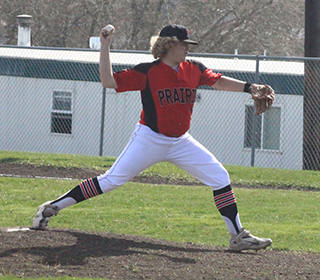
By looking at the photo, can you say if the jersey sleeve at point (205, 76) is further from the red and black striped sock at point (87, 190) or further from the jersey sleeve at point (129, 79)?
the red and black striped sock at point (87, 190)

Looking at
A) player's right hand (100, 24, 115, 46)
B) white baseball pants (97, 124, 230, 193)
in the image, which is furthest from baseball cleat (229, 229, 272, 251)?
player's right hand (100, 24, 115, 46)

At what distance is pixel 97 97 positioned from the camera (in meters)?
16.6

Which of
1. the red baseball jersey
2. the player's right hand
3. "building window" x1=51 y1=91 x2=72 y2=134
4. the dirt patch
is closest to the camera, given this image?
the dirt patch

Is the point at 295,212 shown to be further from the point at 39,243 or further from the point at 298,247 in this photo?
A: the point at 39,243

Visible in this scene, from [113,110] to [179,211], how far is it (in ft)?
29.5

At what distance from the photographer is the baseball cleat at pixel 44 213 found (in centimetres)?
575

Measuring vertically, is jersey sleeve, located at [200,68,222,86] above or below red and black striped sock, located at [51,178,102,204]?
above

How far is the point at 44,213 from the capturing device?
5789mm

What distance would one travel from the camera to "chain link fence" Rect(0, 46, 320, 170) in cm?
1524

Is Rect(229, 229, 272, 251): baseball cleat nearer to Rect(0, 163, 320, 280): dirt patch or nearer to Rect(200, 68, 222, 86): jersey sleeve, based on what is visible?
Rect(0, 163, 320, 280): dirt patch

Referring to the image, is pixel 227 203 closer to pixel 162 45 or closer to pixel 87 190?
pixel 87 190

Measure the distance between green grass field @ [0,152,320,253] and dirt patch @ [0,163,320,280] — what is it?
64 centimetres

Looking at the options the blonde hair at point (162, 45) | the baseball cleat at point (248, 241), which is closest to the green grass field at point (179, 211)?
the baseball cleat at point (248, 241)

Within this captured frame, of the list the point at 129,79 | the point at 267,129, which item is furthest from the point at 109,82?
the point at 267,129
